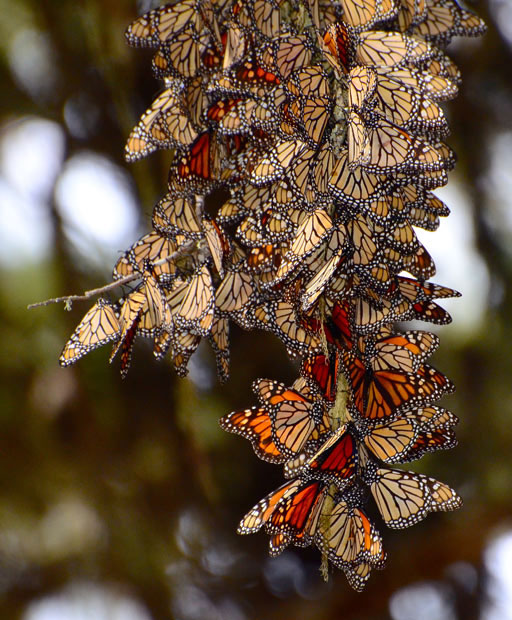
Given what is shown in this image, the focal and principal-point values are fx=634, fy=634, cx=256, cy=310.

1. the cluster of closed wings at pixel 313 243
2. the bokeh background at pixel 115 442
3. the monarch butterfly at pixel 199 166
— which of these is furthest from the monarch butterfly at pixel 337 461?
the bokeh background at pixel 115 442

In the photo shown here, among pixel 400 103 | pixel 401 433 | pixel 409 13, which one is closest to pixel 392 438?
pixel 401 433

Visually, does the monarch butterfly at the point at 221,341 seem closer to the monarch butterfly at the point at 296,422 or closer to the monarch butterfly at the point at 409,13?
the monarch butterfly at the point at 296,422

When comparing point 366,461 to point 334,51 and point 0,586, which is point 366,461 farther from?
point 0,586

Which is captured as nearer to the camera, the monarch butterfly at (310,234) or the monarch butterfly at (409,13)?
the monarch butterfly at (310,234)

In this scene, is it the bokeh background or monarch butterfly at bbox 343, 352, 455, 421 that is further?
the bokeh background

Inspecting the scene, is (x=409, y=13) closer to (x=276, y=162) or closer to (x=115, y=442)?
(x=276, y=162)

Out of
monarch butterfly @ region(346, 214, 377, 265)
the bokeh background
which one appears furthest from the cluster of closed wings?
the bokeh background

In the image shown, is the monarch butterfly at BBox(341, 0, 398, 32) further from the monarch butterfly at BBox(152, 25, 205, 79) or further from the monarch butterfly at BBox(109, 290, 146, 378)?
the monarch butterfly at BBox(109, 290, 146, 378)
